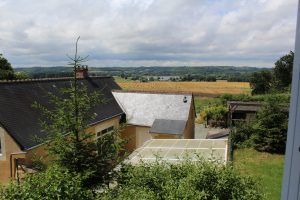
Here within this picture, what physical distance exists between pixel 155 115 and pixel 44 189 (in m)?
16.2

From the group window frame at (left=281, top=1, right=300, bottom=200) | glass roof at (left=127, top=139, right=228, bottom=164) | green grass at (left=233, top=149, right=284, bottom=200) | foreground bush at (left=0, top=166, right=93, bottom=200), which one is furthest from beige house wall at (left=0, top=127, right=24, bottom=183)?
window frame at (left=281, top=1, right=300, bottom=200)

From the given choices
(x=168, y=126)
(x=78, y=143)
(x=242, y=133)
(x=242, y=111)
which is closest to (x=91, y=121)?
(x=168, y=126)

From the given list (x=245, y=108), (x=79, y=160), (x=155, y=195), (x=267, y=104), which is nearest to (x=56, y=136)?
(x=79, y=160)

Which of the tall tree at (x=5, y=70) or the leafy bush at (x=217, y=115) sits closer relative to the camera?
the tall tree at (x=5, y=70)

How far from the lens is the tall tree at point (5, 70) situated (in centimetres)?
2862

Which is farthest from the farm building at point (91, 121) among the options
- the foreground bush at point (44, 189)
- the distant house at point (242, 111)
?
the distant house at point (242, 111)

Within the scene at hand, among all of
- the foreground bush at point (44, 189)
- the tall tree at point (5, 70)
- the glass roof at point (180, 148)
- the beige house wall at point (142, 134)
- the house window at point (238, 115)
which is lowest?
the beige house wall at point (142, 134)

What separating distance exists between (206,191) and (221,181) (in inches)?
14.9

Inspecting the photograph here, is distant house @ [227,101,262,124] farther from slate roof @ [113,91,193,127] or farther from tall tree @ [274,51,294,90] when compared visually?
tall tree @ [274,51,294,90]

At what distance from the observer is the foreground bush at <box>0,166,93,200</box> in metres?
4.96

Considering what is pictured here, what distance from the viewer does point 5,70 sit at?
99.0 ft

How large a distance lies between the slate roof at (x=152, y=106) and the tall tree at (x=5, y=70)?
1277 centimetres

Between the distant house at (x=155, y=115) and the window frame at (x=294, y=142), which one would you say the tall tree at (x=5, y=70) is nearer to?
the distant house at (x=155, y=115)

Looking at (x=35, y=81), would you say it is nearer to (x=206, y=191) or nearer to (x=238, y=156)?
(x=238, y=156)
